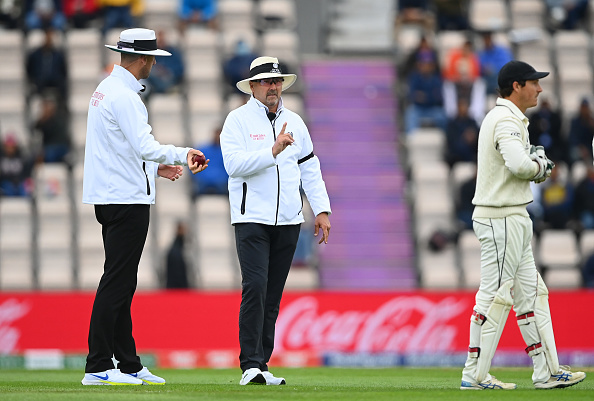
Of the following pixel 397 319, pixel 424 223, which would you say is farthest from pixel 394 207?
pixel 397 319

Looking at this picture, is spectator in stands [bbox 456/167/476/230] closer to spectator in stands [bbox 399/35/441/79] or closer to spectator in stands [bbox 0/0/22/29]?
spectator in stands [bbox 399/35/441/79]

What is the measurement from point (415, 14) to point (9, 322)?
951 centimetres

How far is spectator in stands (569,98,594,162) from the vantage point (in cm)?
1756

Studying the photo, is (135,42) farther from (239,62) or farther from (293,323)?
(239,62)

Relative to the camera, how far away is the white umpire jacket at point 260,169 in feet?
27.0

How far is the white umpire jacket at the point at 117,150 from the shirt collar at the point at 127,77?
2.1 inches

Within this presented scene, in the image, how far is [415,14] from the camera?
2005 cm

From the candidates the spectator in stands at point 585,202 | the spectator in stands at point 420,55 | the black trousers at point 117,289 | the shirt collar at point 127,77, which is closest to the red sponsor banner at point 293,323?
the spectator in stands at point 585,202

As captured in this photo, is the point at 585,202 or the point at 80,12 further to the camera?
the point at 80,12

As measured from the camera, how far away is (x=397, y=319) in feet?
48.1

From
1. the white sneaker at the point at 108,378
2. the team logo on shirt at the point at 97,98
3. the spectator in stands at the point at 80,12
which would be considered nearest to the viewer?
→ the white sneaker at the point at 108,378

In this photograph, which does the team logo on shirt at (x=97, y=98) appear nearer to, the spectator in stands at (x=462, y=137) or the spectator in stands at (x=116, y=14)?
the spectator in stands at (x=462, y=137)

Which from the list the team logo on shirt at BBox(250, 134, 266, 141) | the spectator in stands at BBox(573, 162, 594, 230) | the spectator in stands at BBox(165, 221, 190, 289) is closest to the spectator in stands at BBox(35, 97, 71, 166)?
the spectator in stands at BBox(165, 221, 190, 289)

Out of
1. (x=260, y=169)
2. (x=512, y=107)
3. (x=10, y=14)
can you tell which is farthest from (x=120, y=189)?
(x=10, y=14)
